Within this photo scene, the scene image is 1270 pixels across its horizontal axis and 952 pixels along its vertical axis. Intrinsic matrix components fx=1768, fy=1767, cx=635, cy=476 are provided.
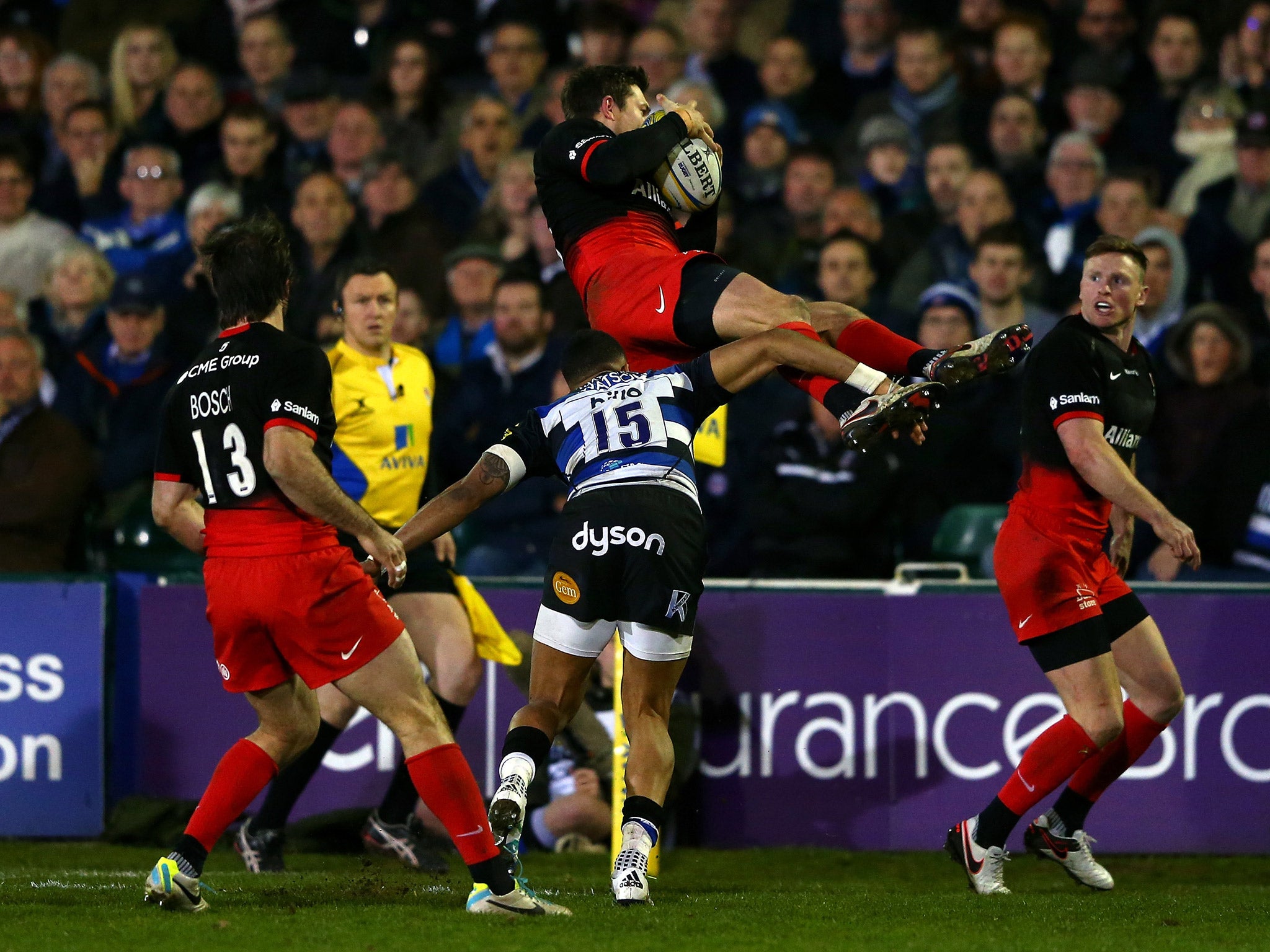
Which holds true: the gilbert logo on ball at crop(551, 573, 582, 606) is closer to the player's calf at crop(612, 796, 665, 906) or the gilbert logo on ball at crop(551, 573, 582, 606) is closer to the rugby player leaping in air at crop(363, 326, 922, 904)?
the rugby player leaping in air at crop(363, 326, 922, 904)

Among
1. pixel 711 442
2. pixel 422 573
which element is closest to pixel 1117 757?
pixel 711 442

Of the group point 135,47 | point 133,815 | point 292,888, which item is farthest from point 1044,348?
point 135,47

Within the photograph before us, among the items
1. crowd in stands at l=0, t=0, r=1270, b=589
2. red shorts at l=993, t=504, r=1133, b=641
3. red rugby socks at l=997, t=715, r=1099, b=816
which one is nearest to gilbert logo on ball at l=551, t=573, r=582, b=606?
red shorts at l=993, t=504, r=1133, b=641

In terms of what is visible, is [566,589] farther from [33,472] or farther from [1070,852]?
[33,472]

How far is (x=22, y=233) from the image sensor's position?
40.8 ft

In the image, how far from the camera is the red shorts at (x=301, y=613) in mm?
5801

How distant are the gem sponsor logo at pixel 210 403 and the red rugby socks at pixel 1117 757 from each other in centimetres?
390

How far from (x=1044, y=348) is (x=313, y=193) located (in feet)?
20.0

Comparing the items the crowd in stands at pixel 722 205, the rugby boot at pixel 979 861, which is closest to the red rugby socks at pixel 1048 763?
the rugby boot at pixel 979 861

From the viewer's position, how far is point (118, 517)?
10.4m

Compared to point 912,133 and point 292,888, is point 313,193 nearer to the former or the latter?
point 912,133

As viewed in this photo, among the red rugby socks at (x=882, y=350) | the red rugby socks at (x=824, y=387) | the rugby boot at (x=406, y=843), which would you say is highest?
the red rugby socks at (x=882, y=350)

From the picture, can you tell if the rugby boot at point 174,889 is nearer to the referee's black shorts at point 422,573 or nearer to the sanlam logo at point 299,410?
the sanlam logo at point 299,410

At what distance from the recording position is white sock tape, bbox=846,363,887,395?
6262 millimetres
